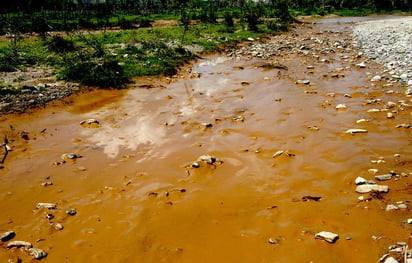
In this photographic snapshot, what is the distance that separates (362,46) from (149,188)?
19.1 m

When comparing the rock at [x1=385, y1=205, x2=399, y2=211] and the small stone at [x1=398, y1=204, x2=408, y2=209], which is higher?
the small stone at [x1=398, y1=204, x2=408, y2=209]

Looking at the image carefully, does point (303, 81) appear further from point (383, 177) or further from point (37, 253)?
point (37, 253)

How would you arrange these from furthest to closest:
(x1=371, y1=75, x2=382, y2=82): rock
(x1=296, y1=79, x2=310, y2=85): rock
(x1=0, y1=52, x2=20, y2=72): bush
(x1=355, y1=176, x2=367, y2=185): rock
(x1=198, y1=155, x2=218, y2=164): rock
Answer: (x1=0, y1=52, x2=20, y2=72): bush → (x1=296, y1=79, x2=310, y2=85): rock → (x1=371, y1=75, x2=382, y2=82): rock → (x1=198, y1=155, x2=218, y2=164): rock → (x1=355, y1=176, x2=367, y2=185): rock

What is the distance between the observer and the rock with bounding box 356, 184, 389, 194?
4.89 m

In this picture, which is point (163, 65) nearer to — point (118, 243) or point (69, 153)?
point (69, 153)

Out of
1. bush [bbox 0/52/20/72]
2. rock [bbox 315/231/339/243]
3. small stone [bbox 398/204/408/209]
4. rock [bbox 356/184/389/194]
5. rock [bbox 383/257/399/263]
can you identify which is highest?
bush [bbox 0/52/20/72]

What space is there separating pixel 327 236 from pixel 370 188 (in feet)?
4.88

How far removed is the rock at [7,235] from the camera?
445cm

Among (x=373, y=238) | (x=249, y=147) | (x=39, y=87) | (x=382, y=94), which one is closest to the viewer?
(x=373, y=238)

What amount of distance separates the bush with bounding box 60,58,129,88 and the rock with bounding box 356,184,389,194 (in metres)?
10.3

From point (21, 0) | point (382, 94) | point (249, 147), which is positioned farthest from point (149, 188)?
point (21, 0)

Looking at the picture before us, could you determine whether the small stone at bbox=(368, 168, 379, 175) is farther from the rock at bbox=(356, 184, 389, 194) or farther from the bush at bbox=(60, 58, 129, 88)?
the bush at bbox=(60, 58, 129, 88)

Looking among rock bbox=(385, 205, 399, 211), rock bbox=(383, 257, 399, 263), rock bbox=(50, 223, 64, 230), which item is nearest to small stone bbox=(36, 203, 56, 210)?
rock bbox=(50, 223, 64, 230)

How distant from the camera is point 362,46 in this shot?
64.8ft
